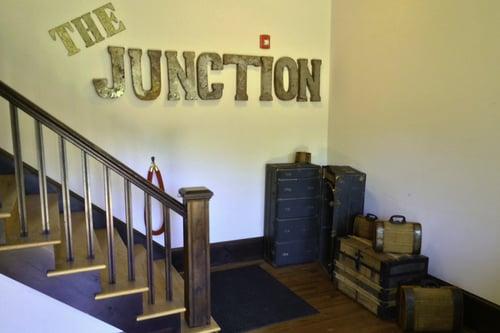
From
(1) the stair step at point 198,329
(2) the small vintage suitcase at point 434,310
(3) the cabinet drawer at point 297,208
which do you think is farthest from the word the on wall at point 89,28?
(2) the small vintage suitcase at point 434,310

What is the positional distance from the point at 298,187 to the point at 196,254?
1547 mm

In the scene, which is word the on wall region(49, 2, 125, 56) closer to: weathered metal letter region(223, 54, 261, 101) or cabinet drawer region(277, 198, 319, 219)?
weathered metal letter region(223, 54, 261, 101)

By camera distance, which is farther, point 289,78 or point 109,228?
point 289,78

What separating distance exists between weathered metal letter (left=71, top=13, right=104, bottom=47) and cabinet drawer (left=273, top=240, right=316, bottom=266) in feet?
7.82

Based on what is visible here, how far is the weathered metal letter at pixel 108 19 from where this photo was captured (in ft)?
9.92

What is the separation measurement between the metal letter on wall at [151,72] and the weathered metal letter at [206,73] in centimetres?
36

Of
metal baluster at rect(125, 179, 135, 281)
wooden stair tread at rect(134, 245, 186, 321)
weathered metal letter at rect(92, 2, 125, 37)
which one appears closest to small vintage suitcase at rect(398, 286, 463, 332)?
wooden stair tread at rect(134, 245, 186, 321)

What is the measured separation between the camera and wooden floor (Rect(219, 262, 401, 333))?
8.86 feet

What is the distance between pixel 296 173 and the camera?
3625mm

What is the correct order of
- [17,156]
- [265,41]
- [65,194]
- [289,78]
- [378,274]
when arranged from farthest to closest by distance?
[289,78] → [265,41] → [378,274] → [65,194] → [17,156]

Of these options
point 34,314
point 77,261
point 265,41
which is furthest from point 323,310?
point 265,41

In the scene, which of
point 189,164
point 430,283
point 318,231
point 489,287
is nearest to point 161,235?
point 189,164

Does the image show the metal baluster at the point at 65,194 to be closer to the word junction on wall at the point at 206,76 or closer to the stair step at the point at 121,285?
the stair step at the point at 121,285

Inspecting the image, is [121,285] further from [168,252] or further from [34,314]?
[34,314]
